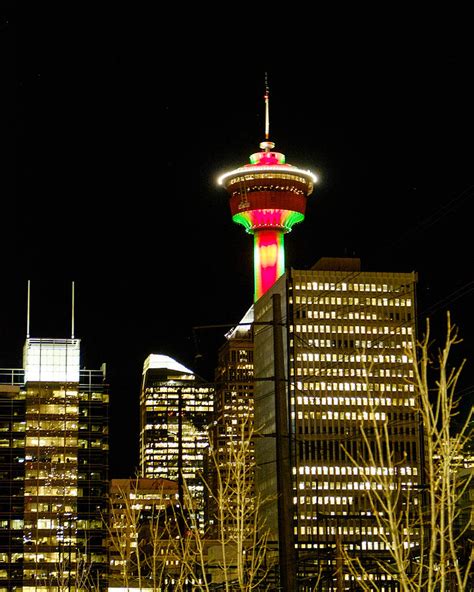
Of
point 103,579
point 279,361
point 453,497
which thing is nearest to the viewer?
point 453,497

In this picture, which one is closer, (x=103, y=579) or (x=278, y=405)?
(x=278, y=405)

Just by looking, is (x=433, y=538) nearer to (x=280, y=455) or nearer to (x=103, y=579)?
(x=280, y=455)

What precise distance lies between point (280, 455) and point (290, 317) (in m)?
6.48

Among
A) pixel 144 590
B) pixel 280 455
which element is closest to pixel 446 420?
pixel 280 455

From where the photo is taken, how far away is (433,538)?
58.2 feet

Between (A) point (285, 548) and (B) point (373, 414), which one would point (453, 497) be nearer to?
(B) point (373, 414)

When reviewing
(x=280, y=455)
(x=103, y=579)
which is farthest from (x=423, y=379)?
(x=103, y=579)

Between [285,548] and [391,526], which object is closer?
[391,526]

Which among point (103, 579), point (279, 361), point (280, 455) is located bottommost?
point (103, 579)

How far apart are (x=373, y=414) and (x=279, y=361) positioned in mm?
11035

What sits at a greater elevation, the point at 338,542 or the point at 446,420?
the point at 446,420

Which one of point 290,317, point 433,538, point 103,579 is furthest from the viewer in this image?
point 103,579

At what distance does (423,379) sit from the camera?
19734 mm

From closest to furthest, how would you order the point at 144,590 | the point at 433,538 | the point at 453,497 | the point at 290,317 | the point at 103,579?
the point at 433,538 → the point at 453,497 → the point at 290,317 → the point at 144,590 → the point at 103,579
